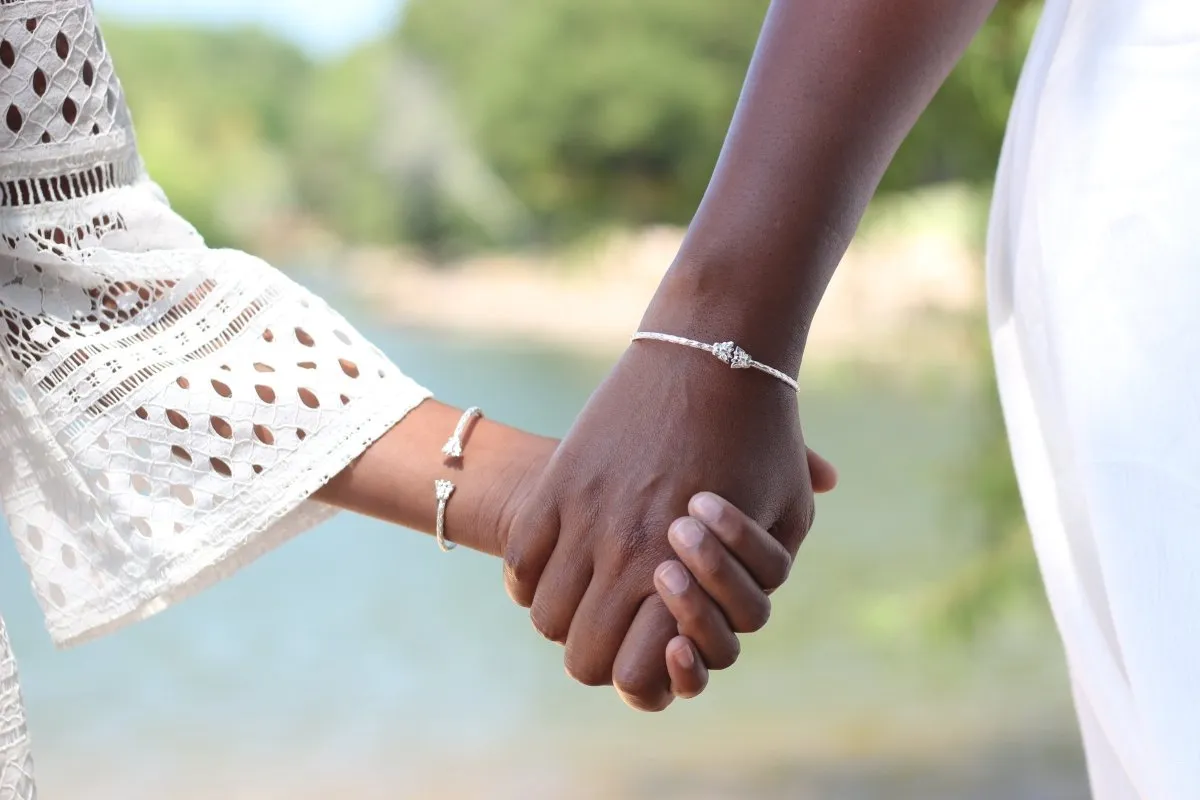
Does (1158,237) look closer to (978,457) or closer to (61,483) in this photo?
(61,483)

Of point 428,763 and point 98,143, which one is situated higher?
point 98,143

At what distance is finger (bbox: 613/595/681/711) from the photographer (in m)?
0.62

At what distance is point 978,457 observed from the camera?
7.62 ft

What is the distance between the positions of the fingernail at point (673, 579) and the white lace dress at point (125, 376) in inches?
6.5

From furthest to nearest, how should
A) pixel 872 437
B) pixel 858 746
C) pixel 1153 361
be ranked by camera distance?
pixel 872 437, pixel 858 746, pixel 1153 361

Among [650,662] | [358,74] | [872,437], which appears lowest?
[872,437]

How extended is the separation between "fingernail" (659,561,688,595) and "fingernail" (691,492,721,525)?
1.1 inches

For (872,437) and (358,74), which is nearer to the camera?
(872,437)

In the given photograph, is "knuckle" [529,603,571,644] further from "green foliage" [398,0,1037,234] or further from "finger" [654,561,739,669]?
"green foliage" [398,0,1037,234]

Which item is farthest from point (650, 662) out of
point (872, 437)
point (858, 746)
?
point (872, 437)

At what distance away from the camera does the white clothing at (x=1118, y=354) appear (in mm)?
479

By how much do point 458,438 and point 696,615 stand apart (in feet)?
0.51

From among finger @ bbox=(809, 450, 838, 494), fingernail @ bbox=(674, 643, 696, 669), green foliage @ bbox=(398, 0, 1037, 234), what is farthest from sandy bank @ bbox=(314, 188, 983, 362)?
fingernail @ bbox=(674, 643, 696, 669)

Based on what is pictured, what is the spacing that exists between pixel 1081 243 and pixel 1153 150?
0.15 feet
